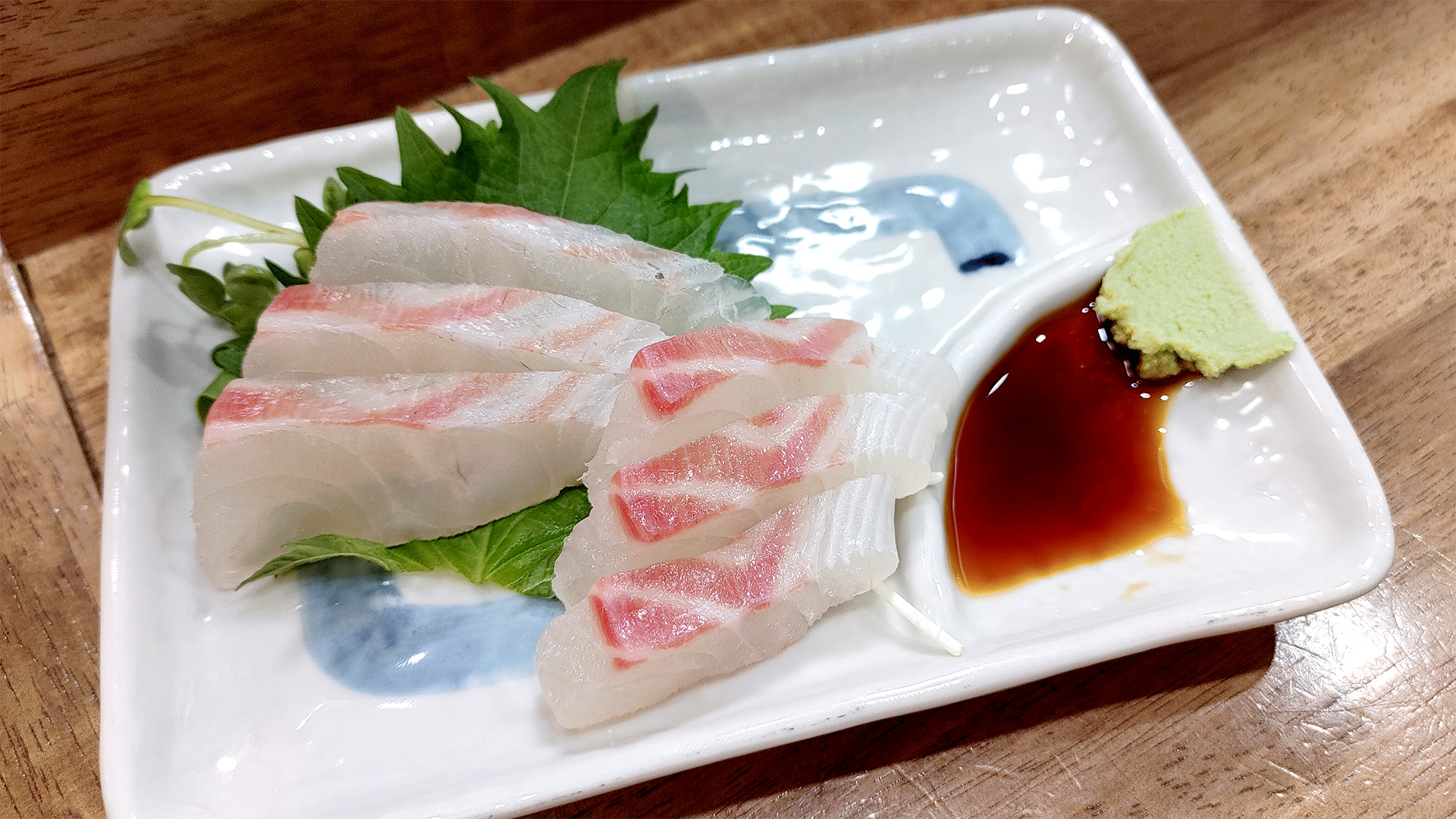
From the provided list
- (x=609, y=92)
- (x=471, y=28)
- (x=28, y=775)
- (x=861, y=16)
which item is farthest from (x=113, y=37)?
(x=861, y=16)

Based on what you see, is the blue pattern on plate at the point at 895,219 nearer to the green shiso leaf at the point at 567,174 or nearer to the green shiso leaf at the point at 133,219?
the green shiso leaf at the point at 567,174

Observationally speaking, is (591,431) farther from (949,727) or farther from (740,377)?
(949,727)

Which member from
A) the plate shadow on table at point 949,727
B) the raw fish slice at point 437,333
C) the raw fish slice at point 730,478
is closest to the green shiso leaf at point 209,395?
the raw fish slice at point 437,333

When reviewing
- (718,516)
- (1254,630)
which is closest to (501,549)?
(718,516)

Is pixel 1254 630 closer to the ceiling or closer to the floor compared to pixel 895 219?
closer to the floor

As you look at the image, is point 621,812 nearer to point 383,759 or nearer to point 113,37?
point 383,759

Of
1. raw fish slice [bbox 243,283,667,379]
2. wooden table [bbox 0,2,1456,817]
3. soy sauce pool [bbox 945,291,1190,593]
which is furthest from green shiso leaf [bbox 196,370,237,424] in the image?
soy sauce pool [bbox 945,291,1190,593]
